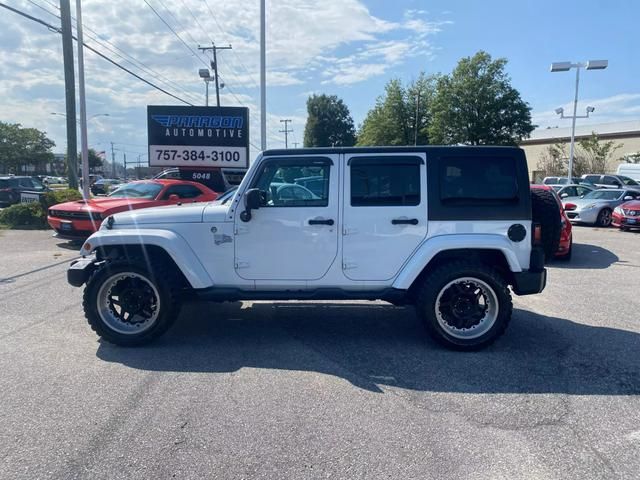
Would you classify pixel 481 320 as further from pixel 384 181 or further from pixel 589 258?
pixel 589 258

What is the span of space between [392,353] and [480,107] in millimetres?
36318

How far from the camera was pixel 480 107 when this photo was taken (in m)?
37.5

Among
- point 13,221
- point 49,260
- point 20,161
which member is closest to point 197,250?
point 49,260

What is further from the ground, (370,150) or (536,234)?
(370,150)

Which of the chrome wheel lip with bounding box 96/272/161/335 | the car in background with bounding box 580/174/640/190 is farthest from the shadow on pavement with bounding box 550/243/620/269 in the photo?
the car in background with bounding box 580/174/640/190

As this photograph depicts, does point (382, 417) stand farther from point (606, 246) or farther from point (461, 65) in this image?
point (461, 65)

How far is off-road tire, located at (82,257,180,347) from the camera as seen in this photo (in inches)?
197

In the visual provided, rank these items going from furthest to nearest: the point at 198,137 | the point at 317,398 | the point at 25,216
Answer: the point at 198,137 < the point at 25,216 < the point at 317,398

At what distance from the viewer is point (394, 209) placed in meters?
4.92

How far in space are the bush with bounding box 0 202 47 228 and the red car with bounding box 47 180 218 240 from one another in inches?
178

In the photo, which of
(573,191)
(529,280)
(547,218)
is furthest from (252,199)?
(573,191)

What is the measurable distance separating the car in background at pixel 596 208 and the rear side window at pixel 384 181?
14.1 m

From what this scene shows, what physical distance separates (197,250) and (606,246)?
1143 cm

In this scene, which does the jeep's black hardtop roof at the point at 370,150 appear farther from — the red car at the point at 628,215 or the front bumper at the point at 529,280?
the red car at the point at 628,215
